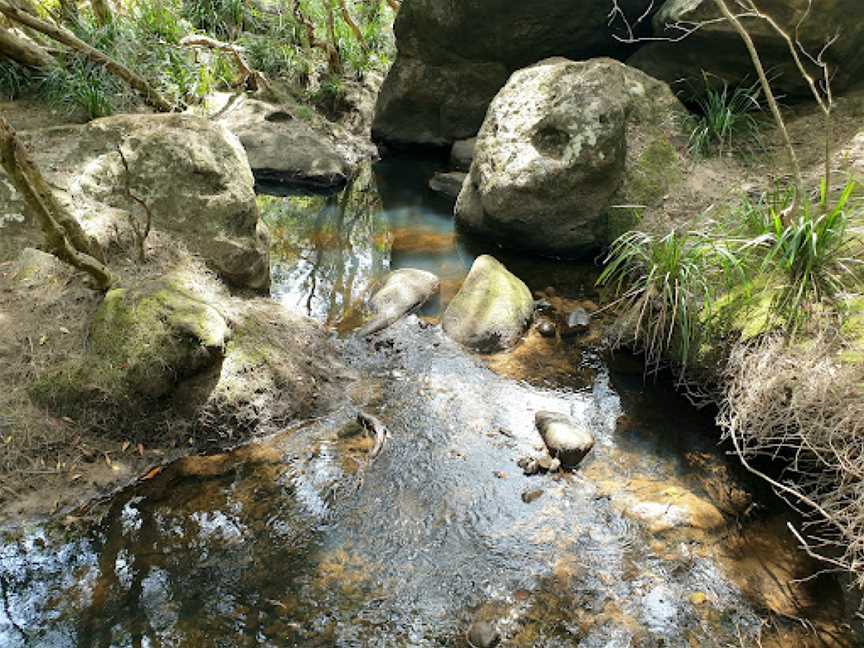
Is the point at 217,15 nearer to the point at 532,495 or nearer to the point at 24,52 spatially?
the point at 24,52

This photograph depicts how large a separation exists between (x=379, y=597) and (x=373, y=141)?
940 centimetres

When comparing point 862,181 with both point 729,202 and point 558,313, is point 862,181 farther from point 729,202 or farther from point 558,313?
point 558,313

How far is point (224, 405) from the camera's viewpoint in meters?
4.01

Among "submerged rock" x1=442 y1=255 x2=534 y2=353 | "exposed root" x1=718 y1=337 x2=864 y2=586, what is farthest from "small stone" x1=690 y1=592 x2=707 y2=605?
"submerged rock" x1=442 y1=255 x2=534 y2=353

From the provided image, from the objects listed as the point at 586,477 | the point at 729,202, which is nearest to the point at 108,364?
the point at 586,477

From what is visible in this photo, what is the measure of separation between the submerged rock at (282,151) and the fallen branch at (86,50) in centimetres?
211

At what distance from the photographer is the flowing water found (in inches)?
116

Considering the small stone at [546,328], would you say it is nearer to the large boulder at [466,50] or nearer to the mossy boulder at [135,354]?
the mossy boulder at [135,354]

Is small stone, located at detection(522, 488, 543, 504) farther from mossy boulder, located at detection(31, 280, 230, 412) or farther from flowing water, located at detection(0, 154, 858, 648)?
mossy boulder, located at detection(31, 280, 230, 412)

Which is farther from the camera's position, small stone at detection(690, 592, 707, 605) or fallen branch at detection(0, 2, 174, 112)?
fallen branch at detection(0, 2, 174, 112)

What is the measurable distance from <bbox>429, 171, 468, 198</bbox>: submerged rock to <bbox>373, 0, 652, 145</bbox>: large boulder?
1.65 metres

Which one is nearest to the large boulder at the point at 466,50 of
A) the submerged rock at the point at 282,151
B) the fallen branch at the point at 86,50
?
the submerged rock at the point at 282,151

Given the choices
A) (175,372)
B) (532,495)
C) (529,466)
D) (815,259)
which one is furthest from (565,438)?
(175,372)

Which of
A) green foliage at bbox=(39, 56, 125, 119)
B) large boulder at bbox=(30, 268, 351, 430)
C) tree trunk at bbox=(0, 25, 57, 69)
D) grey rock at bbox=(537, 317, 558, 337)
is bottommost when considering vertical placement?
grey rock at bbox=(537, 317, 558, 337)
